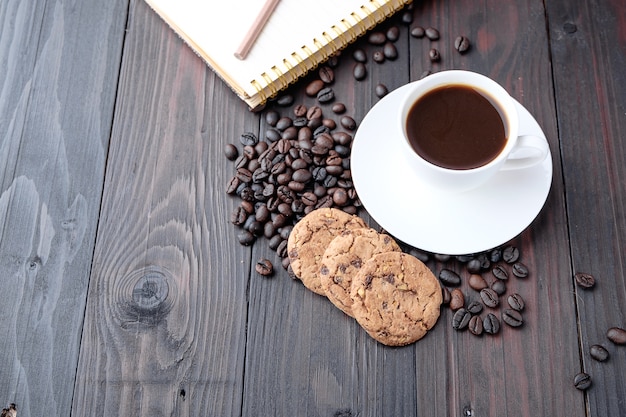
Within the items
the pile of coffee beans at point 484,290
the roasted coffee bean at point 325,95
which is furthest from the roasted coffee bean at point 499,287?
the roasted coffee bean at point 325,95

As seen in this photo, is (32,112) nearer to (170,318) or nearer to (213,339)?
(170,318)

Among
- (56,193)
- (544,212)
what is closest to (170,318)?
(56,193)

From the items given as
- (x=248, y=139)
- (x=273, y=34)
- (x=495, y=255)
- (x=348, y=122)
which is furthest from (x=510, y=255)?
(x=273, y=34)

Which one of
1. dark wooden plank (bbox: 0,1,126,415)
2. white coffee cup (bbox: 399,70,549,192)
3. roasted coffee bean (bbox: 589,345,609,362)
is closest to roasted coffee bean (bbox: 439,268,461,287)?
white coffee cup (bbox: 399,70,549,192)

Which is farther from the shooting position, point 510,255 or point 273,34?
point 273,34

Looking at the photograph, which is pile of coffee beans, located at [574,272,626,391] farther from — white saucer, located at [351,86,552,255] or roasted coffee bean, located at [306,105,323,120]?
roasted coffee bean, located at [306,105,323,120]

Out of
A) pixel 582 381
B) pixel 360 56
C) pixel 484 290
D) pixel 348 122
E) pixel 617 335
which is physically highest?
pixel 360 56

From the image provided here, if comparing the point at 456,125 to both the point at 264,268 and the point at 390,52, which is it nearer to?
the point at 390,52

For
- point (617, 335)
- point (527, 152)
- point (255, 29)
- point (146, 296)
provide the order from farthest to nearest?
point (255, 29) → point (146, 296) → point (617, 335) → point (527, 152)
